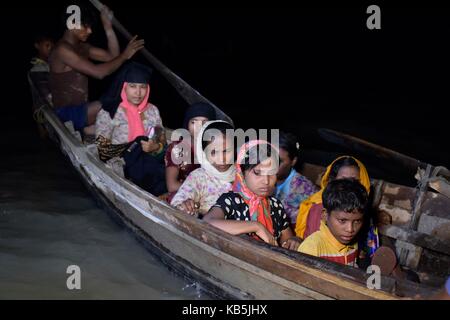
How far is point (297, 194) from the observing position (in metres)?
4.33

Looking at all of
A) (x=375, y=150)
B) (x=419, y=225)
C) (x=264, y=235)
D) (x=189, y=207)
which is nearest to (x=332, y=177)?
(x=264, y=235)

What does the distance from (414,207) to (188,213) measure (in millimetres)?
1639

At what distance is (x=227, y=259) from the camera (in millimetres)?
3496

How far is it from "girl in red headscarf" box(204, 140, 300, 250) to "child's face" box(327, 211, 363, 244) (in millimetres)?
401

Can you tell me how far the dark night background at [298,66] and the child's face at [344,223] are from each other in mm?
3674

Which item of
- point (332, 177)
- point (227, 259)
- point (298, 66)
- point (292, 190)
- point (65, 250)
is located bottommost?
point (65, 250)

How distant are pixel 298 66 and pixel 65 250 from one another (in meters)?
9.46

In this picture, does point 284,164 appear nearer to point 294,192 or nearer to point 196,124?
point 294,192

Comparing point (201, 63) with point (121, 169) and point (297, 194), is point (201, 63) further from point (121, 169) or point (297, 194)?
point (297, 194)

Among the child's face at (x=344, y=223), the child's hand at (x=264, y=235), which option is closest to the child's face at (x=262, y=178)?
the child's hand at (x=264, y=235)

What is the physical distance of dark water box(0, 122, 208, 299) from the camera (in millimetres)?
4137

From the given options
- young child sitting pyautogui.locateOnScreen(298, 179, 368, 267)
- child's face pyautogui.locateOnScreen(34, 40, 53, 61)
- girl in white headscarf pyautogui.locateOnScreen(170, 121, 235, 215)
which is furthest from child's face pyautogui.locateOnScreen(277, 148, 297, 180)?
child's face pyautogui.locateOnScreen(34, 40, 53, 61)

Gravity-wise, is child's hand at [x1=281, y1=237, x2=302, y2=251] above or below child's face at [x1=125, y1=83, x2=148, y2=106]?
below

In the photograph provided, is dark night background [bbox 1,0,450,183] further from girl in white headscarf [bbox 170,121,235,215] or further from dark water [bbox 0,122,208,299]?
girl in white headscarf [bbox 170,121,235,215]
